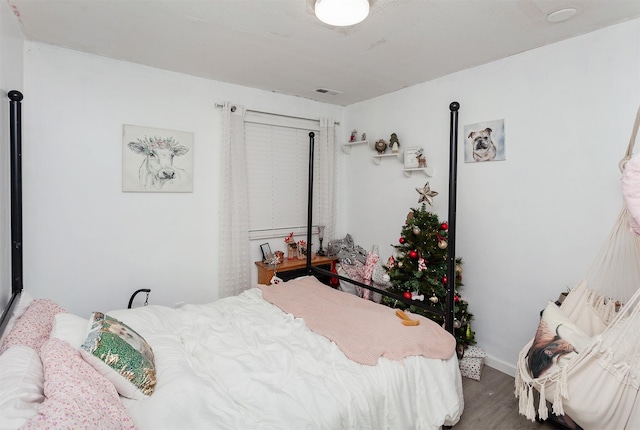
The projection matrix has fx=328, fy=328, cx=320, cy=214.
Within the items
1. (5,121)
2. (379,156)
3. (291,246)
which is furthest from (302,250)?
(5,121)

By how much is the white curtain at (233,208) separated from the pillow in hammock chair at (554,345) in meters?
2.50

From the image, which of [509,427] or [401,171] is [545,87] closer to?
[401,171]

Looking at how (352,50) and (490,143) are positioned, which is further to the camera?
(490,143)

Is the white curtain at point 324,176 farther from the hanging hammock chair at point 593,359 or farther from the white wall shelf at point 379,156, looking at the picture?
the hanging hammock chair at point 593,359

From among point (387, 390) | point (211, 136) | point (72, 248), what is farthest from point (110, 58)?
point (387, 390)

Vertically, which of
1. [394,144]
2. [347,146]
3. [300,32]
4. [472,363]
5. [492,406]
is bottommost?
[492,406]

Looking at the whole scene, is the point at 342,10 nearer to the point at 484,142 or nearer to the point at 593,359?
the point at 484,142

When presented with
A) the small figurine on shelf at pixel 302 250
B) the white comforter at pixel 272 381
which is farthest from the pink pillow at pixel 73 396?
the small figurine on shelf at pixel 302 250

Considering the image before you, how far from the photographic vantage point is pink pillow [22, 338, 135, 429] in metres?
0.88

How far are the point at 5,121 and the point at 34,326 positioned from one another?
50.4 inches

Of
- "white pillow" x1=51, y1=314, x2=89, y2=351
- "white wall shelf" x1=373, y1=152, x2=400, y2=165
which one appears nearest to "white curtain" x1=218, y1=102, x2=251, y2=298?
"white wall shelf" x1=373, y1=152, x2=400, y2=165

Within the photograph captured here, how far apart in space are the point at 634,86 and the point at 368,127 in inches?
90.9

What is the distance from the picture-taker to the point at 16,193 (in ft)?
6.64

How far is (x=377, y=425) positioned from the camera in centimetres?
154
